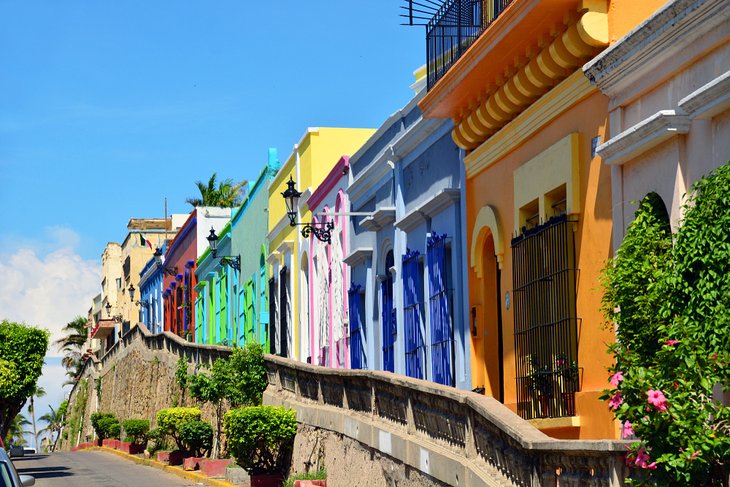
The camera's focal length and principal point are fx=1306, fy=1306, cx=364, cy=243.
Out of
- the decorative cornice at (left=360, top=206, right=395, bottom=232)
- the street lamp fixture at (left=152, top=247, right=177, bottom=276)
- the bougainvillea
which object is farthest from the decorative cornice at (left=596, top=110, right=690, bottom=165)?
the street lamp fixture at (left=152, top=247, right=177, bottom=276)

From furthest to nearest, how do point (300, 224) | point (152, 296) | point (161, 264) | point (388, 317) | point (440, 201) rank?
point (152, 296) → point (161, 264) → point (300, 224) → point (388, 317) → point (440, 201)

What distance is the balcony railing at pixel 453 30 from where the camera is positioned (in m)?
16.2

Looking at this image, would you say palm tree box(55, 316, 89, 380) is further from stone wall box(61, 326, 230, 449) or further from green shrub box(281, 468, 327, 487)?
green shrub box(281, 468, 327, 487)

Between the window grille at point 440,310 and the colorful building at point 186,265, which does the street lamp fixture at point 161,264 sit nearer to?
the colorful building at point 186,265

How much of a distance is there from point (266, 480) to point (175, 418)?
10062 mm

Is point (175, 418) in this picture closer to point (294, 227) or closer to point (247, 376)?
point (294, 227)

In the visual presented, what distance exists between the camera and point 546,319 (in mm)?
14320

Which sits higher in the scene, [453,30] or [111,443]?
[453,30]

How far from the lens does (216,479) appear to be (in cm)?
2347

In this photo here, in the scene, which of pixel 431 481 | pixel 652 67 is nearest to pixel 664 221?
pixel 652 67

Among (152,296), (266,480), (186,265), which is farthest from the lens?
(152,296)

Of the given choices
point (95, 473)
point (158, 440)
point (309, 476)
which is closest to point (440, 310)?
point (309, 476)

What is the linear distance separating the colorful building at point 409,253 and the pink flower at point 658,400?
883 centimetres

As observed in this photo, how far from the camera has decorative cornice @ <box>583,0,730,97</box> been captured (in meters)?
10.6
